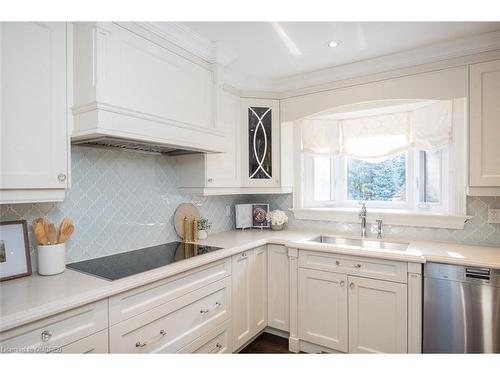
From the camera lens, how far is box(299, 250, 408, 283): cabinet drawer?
1961mm

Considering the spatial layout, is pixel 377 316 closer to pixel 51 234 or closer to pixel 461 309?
pixel 461 309

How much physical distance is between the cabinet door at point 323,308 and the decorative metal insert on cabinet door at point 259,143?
3.17ft

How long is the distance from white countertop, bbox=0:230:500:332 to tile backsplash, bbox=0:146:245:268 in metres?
0.30

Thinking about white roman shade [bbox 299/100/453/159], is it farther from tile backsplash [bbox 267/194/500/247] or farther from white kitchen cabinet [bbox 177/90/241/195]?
white kitchen cabinet [bbox 177/90/241/195]

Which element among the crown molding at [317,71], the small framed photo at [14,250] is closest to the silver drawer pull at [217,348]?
the small framed photo at [14,250]

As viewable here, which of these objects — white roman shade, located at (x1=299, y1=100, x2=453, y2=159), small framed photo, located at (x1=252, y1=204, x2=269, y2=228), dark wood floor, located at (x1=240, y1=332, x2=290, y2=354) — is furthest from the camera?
small framed photo, located at (x1=252, y1=204, x2=269, y2=228)

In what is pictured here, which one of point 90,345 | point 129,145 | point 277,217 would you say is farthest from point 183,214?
point 90,345

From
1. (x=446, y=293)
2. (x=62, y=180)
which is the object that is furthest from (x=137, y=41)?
(x=446, y=293)

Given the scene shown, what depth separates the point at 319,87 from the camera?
262 centimetres

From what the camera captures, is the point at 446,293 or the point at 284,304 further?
the point at 284,304

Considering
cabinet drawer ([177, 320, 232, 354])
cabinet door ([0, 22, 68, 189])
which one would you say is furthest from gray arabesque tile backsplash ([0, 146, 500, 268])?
cabinet drawer ([177, 320, 232, 354])

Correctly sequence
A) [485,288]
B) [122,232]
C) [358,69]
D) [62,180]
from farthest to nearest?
1. [358,69]
2. [122,232]
3. [485,288]
4. [62,180]

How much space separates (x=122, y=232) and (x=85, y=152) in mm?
584
